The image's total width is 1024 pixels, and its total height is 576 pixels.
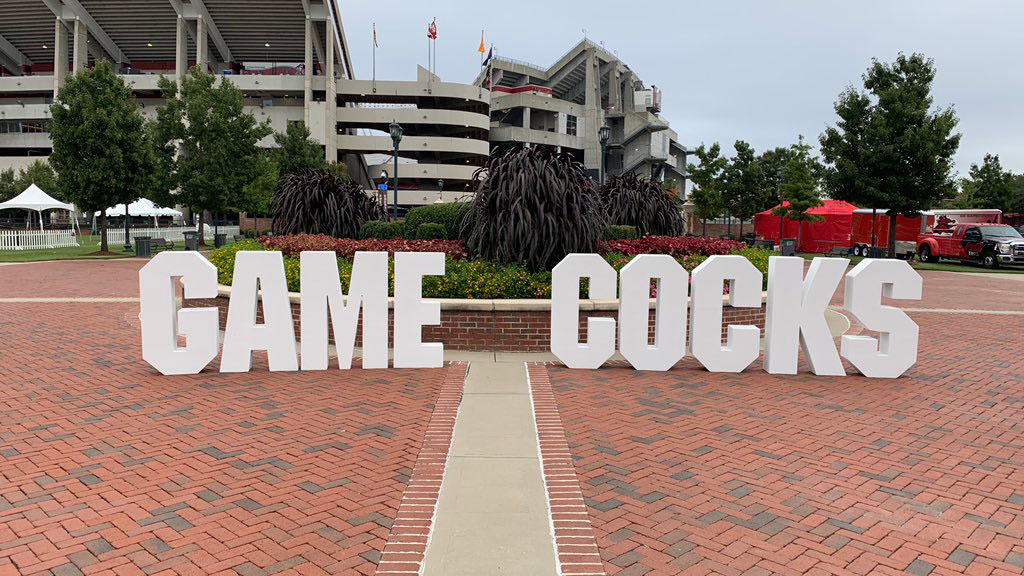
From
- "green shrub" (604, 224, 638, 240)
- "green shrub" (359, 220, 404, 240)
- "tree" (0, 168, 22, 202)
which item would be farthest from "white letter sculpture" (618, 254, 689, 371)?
"tree" (0, 168, 22, 202)

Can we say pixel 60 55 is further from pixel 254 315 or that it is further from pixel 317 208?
pixel 254 315

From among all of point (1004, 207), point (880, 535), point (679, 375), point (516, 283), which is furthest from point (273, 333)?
point (1004, 207)

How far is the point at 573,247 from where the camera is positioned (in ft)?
34.1

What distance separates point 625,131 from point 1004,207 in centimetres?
3679

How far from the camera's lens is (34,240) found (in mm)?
32375

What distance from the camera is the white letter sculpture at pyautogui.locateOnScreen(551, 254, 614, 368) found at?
7.88m

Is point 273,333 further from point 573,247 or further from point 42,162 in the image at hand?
point 42,162

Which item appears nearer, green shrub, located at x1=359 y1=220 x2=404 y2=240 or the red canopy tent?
green shrub, located at x1=359 y1=220 x2=404 y2=240

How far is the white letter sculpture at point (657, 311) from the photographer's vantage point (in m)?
7.84

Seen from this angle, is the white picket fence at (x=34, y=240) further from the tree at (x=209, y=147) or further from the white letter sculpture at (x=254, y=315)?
the white letter sculpture at (x=254, y=315)

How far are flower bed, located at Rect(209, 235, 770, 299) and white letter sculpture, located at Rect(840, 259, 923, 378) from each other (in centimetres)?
349

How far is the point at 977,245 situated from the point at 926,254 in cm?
308

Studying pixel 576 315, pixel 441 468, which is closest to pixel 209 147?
pixel 576 315

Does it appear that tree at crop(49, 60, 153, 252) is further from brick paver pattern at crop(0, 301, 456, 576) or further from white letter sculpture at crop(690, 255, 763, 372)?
white letter sculpture at crop(690, 255, 763, 372)
